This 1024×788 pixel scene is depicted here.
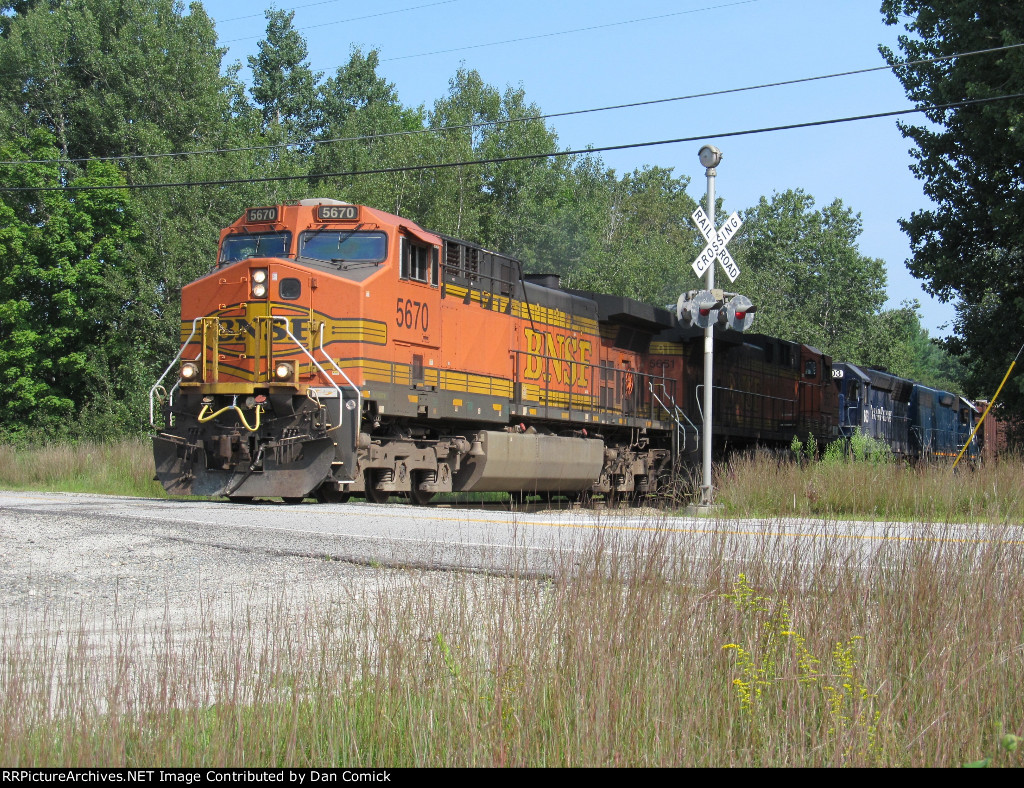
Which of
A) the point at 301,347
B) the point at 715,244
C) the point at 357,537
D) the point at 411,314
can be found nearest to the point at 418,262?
the point at 411,314

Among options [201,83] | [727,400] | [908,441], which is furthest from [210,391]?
[201,83]

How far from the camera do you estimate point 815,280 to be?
5978 cm

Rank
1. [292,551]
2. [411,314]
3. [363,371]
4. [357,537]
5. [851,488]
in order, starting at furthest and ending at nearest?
[411,314]
[363,371]
[851,488]
[357,537]
[292,551]

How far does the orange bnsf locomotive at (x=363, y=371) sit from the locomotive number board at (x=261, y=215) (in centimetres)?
2

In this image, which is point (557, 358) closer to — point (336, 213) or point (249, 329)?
point (336, 213)

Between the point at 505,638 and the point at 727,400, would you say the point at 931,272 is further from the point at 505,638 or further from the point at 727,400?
the point at 505,638

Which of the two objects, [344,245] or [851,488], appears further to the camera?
[344,245]

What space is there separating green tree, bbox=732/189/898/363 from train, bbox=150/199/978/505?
133 feet

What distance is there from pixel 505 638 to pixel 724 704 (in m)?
0.93

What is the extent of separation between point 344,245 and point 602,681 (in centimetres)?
1074

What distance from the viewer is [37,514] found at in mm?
10328

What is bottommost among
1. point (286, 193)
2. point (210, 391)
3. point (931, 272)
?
point (210, 391)

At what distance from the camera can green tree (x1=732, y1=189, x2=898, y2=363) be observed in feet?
187
